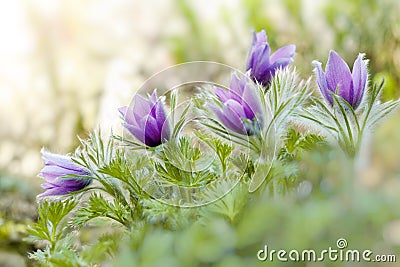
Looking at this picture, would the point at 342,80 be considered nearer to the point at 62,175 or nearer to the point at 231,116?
the point at 231,116

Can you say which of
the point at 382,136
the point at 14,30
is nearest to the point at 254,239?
the point at 382,136

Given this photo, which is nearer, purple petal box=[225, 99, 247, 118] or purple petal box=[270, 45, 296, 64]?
purple petal box=[225, 99, 247, 118]

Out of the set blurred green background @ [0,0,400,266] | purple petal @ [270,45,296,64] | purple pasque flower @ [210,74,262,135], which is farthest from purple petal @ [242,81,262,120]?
blurred green background @ [0,0,400,266]

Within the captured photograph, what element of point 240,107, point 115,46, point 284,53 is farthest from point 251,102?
point 115,46

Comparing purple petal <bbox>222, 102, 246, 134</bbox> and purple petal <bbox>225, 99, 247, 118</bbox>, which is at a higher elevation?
purple petal <bbox>225, 99, 247, 118</bbox>

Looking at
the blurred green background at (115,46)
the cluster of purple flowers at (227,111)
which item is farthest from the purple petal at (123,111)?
the blurred green background at (115,46)

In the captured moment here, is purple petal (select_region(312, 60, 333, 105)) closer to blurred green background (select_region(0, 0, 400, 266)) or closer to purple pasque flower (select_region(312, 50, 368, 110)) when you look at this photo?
purple pasque flower (select_region(312, 50, 368, 110))

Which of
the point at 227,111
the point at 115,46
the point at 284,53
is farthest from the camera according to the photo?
the point at 115,46

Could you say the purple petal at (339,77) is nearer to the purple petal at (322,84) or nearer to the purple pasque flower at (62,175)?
the purple petal at (322,84)
